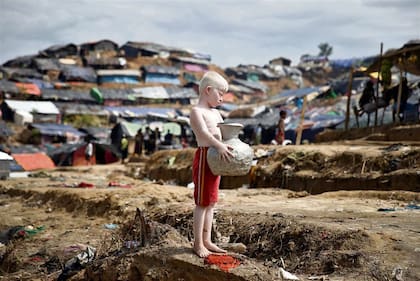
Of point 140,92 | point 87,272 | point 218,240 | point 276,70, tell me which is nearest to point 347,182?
point 218,240

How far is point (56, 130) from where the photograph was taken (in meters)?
35.3

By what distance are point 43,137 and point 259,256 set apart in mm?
31951

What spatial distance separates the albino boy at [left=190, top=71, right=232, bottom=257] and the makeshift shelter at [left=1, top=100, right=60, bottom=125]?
120 feet

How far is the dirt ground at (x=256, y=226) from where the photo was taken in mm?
4266

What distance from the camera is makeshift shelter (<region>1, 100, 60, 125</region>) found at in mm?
38812

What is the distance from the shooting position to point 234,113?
35.1 metres

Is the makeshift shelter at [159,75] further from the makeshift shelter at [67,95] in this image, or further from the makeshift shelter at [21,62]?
the makeshift shelter at [21,62]

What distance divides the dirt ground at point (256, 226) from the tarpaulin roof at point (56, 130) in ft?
72.1

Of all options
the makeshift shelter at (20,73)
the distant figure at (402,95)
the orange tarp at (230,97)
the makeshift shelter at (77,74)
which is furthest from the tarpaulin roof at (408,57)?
the makeshift shelter at (20,73)

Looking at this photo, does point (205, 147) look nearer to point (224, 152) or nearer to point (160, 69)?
point (224, 152)

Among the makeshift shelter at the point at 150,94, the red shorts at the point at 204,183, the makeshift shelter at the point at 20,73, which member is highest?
the makeshift shelter at the point at 20,73

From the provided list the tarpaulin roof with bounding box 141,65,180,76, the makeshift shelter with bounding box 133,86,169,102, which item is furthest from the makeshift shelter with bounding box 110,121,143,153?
the tarpaulin roof with bounding box 141,65,180,76

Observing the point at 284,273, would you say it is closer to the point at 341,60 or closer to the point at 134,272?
the point at 134,272

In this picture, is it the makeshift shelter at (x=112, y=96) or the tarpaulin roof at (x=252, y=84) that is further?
the tarpaulin roof at (x=252, y=84)
